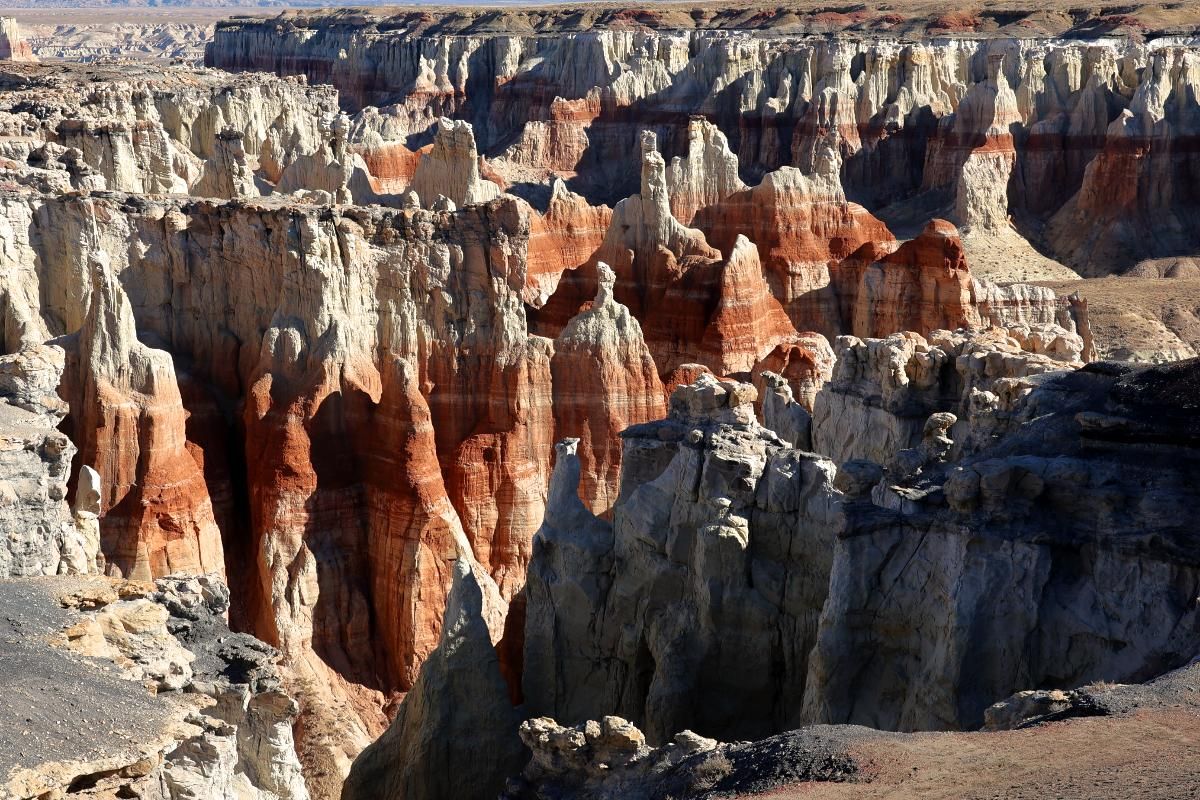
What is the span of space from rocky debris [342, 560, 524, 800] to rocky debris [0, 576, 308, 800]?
10.9 ft

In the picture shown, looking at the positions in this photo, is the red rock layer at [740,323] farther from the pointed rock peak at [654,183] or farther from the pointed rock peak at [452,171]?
the pointed rock peak at [452,171]

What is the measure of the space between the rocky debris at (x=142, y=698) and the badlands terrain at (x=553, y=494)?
0.13ft

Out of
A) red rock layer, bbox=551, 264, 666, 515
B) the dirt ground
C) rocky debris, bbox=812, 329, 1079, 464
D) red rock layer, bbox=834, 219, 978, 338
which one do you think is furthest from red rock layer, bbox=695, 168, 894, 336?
the dirt ground

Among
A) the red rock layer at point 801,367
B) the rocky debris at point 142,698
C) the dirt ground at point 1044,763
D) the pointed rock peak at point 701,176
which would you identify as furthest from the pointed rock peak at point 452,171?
the dirt ground at point 1044,763

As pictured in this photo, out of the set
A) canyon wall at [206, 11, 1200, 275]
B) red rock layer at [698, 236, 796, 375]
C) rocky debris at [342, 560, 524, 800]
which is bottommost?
rocky debris at [342, 560, 524, 800]

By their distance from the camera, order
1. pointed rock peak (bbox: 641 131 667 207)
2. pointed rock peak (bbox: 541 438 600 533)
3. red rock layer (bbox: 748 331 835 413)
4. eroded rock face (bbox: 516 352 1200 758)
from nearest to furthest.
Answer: eroded rock face (bbox: 516 352 1200 758) → pointed rock peak (bbox: 541 438 600 533) → red rock layer (bbox: 748 331 835 413) → pointed rock peak (bbox: 641 131 667 207)

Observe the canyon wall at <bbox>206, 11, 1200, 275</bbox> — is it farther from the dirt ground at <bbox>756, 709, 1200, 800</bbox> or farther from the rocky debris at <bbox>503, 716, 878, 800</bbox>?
the dirt ground at <bbox>756, 709, 1200, 800</bbox>

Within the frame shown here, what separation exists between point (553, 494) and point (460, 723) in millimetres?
3158

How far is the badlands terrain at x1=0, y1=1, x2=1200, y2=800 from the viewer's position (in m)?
11.5

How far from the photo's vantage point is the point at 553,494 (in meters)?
18.5

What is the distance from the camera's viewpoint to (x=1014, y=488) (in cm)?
1405

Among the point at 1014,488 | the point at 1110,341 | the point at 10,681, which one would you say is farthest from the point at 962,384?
the point at 1110,341

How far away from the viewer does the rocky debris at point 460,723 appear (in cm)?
1669

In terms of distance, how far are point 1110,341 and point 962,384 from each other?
84.1 feet
